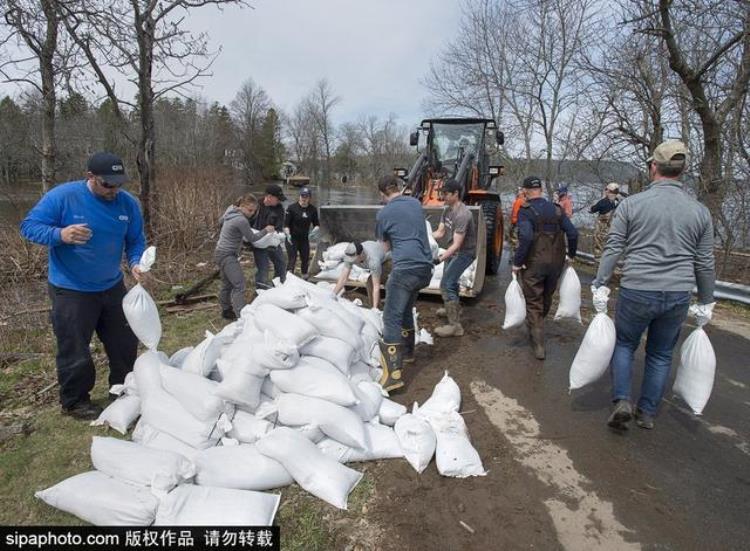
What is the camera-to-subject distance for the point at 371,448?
2.43 metres

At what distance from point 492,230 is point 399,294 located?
3.68 metres

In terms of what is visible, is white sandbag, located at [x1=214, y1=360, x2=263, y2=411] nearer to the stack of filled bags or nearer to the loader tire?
the stack of filled bags

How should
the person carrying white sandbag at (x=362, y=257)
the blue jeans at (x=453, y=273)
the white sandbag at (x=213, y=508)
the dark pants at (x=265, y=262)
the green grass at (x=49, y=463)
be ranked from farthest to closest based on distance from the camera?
the dark pants at (x=265, y=262)
the blue jeans at (x=453, y=273)
the person carrying white sandbag at (x=362, y=257)
the green grass at (x=49, y=463)
the white sandbag at (x=213, y=508)

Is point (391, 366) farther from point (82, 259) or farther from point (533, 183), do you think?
point (82, 259)

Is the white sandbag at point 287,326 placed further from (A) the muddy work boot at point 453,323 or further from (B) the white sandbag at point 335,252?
(B) the white sandbag at point 335,252

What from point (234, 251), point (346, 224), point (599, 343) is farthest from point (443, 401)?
point (346, 224)

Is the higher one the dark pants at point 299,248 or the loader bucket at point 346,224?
the loader bucket at point 346,224

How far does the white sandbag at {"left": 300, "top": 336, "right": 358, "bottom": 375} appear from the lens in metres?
2.84

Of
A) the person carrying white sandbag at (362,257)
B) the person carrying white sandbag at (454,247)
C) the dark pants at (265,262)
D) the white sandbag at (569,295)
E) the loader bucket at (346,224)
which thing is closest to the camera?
the person carrying white sandbag at (362,257)

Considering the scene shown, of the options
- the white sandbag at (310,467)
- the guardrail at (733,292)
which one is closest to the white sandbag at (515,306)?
the white sandbag at (310,467)

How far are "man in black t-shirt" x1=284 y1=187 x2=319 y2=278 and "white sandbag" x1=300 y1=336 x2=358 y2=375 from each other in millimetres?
3580

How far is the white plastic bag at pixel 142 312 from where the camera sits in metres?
2.69

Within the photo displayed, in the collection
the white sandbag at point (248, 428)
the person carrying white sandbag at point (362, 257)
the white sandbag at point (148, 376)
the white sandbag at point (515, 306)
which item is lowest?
the white sandbag at point (248, 428)

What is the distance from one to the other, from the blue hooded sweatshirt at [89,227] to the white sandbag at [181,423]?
84 centimetres
